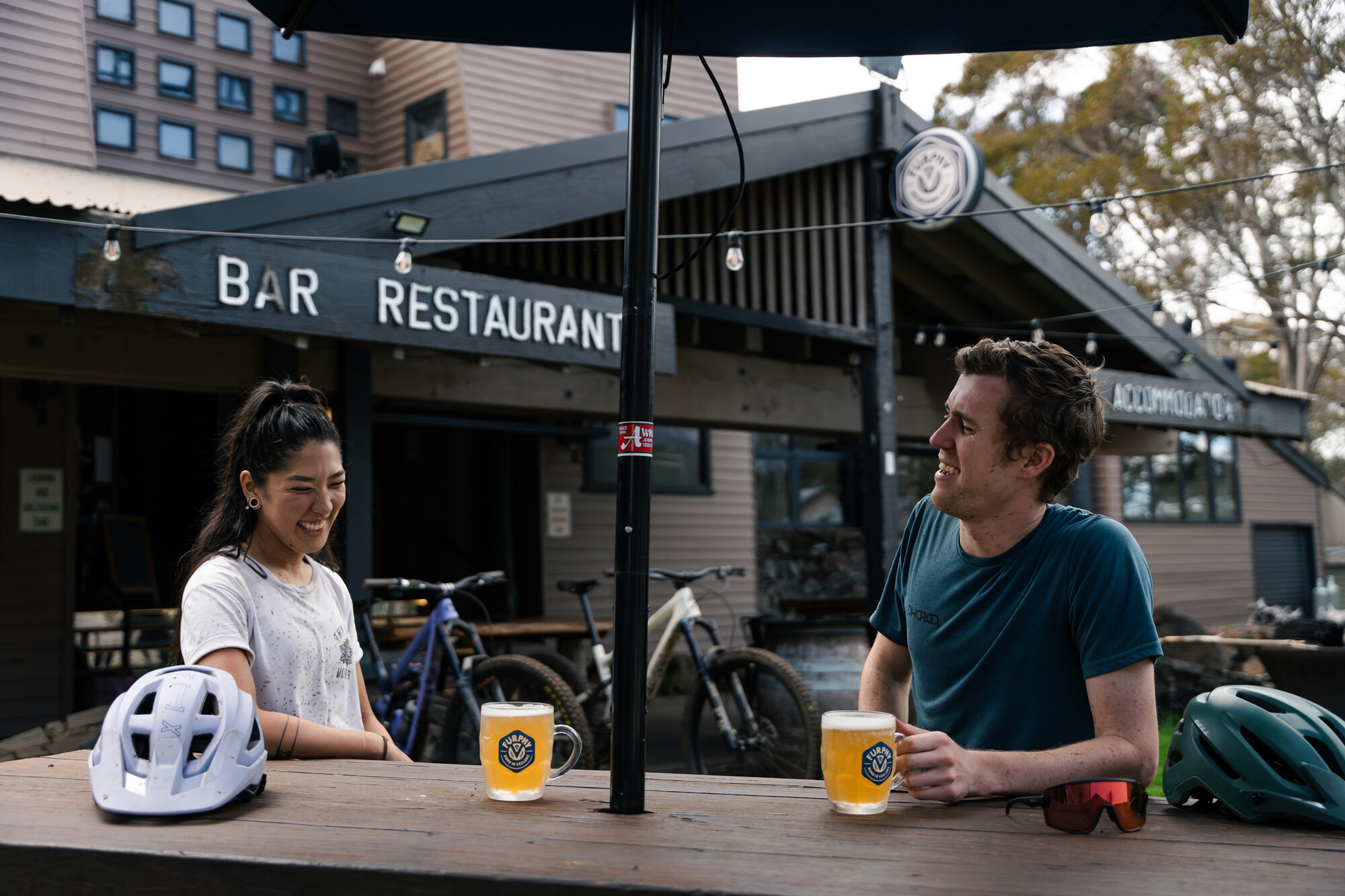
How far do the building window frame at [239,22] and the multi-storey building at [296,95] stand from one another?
0.02 m

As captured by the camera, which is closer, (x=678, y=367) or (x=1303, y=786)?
(x=1303, y=786)

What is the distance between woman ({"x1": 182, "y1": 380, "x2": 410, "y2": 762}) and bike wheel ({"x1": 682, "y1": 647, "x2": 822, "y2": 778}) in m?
3.40

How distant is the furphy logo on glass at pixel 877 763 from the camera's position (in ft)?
5.94

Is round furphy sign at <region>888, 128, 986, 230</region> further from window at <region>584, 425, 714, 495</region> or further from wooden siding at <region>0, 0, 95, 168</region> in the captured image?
wooden siding at <region>0, 0, 95, 168</region>

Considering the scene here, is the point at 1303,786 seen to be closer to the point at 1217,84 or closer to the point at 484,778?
the point at 484,778

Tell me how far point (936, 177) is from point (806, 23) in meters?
6.22

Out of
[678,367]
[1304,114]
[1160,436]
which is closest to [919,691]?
[678,367]

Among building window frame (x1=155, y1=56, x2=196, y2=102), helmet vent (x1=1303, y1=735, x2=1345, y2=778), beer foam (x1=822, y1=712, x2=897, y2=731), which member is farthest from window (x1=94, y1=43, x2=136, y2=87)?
helmet vent (x1=1303, y1=735, x2=1345, y2=778)

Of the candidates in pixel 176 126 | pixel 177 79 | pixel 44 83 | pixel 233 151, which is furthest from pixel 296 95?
pixel 44 83

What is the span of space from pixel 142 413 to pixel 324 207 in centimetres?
645

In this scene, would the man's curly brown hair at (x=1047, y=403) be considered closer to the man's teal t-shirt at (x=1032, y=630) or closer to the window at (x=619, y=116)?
the man's teal t-shirt at (x=1032, y=630)

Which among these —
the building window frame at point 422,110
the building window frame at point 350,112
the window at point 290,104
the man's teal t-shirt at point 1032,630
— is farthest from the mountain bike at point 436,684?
the window at point 290,104

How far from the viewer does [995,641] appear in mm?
2246

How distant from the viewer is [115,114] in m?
15.4
